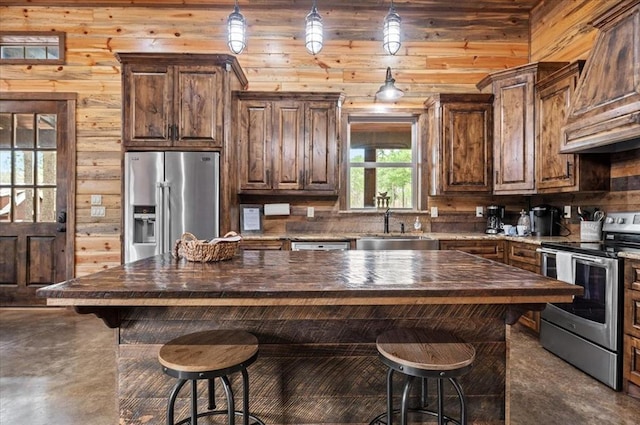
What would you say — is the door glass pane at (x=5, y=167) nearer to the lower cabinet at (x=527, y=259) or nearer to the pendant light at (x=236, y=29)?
the pendant light at (x=236, y=29)

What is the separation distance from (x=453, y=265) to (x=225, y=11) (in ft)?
13.4

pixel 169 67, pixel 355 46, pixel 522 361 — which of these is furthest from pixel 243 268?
pixel 355 46

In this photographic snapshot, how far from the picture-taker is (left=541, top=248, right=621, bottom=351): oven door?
2262mm

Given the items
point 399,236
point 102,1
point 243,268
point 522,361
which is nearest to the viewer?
point 243,268

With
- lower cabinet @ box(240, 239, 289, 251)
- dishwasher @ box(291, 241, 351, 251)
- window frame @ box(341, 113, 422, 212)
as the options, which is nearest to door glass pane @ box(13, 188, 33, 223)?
lower cabinet @ box(240, 239, 289, 251)

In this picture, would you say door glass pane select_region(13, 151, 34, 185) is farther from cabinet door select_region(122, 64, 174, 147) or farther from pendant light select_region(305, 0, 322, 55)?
pendant light select_region(305, 0, 322, 55)

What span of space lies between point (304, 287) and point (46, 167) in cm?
432

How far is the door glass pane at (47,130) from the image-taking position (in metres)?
4.04

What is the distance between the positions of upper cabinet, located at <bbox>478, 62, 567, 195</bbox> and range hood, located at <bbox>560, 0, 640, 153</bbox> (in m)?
0.56

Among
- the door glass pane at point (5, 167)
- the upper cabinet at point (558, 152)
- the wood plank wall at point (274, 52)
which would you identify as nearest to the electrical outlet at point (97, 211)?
the wood plank wall at point (274, 52)

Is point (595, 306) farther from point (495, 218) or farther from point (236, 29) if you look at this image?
point (236, 29)

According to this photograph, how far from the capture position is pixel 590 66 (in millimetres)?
2785

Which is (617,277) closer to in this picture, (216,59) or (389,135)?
(389,135)

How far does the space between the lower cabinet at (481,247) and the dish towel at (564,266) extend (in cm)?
81
